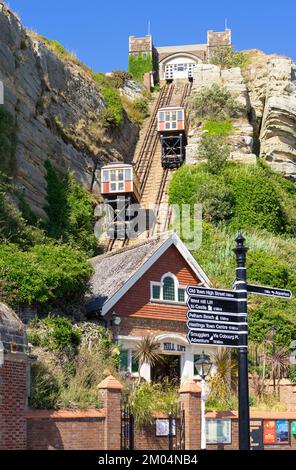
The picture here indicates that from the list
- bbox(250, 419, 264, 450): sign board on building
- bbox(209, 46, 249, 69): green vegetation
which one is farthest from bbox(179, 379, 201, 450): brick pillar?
bbox(209, 46, 249, 69): green vegetation

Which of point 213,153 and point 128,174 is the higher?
point 213,153

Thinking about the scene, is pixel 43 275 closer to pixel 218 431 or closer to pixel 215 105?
pixel 218 431

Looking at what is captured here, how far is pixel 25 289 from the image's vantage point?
88.1ft

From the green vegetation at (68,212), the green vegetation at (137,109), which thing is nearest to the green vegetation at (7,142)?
the green vegetation at (68,212)

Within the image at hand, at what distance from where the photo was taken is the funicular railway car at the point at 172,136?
6038cm

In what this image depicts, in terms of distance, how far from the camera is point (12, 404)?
1986 centimetres

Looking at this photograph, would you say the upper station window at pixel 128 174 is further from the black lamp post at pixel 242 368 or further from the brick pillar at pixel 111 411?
the black lamp post at pixel 242 368

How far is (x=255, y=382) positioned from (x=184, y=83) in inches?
2113

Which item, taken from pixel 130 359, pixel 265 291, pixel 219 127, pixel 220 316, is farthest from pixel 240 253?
pixel 219 127

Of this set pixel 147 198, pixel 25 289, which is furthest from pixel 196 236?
pixel 25 289

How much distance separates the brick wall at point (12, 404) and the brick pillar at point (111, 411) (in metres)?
2.24

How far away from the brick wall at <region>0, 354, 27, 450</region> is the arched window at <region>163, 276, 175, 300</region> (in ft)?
40.8

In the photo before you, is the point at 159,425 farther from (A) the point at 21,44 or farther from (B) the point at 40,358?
(A) the point at 21,44

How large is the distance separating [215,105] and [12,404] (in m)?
41.8
